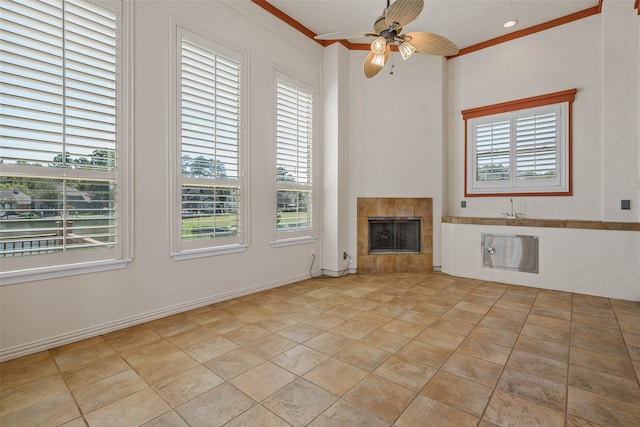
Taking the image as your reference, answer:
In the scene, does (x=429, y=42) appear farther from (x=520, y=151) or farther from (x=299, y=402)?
(x=299, y=402)

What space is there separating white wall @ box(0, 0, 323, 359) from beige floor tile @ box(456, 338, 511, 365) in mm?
2436

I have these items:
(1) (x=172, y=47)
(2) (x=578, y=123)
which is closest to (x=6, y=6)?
(1) (x=172, y=47)

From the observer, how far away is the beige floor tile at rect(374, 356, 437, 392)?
6.20ft

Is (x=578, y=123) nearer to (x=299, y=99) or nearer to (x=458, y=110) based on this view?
(x=458, y=110)

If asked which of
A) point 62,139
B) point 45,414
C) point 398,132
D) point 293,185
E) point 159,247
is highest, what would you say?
point 398,132

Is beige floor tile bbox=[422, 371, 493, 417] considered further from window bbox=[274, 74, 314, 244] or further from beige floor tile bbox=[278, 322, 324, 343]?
window bbox=[274, 74, 314, 244]

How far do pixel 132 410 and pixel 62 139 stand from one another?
2.03 metres

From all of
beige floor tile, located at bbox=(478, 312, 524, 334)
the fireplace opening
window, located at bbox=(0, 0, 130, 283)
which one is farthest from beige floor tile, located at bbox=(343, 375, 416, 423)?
the fireplace opening

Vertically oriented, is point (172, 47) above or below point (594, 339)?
above

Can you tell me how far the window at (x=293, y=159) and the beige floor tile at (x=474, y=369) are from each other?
2.61 m

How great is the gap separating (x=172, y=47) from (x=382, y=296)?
137 inches

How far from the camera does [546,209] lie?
14.2 ft

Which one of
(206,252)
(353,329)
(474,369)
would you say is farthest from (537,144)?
(206,252)

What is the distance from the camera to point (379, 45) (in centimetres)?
272
